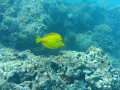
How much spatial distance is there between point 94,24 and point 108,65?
9.22 meters

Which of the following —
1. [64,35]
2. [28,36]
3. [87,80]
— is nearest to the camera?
[87,80]

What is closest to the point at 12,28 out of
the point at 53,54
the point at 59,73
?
the point at 53,54

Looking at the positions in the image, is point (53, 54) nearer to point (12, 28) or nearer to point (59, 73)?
point (12, 28)

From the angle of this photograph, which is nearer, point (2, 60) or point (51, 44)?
point (51, 44)

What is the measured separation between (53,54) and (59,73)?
3340 mm

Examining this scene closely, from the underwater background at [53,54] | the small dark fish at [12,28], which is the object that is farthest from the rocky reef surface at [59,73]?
the small dark fish at [12,28]

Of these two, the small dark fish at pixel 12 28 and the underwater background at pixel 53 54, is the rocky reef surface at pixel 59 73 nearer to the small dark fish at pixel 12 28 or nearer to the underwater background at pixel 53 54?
the underwater background at pixel 53 54

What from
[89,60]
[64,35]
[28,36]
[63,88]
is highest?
[64,35]

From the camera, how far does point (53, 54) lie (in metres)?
6.93

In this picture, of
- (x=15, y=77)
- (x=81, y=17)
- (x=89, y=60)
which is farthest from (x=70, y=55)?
(x=81, y=17)

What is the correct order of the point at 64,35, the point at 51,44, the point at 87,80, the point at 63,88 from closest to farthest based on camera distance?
the point at 51,44 → the point at 63,88 → the point at 87,80 → the point at 64,35

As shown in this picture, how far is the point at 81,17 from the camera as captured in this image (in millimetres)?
11852

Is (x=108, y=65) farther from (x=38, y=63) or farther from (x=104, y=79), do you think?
(x=38, y=63)

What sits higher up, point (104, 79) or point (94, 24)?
point (94, 24)
